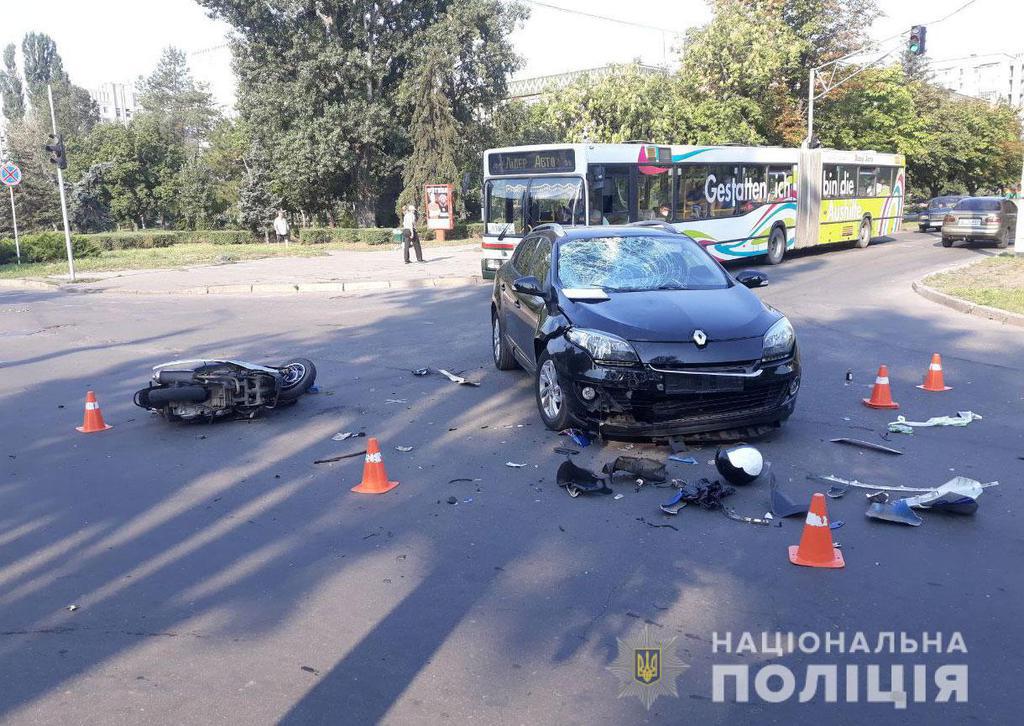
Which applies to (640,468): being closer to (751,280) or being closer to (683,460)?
(683,460)

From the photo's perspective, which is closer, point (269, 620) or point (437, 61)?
point (269, 620)

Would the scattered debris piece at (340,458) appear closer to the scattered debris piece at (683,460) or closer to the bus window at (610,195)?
the scattered debris piece at (683,460)

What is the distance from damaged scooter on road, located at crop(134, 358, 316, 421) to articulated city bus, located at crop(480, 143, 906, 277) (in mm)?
11014

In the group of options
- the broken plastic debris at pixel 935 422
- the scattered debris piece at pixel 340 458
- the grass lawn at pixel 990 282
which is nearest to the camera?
the scattered debris piece at pixel 340 458

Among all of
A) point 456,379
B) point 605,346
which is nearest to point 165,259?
point 456,379

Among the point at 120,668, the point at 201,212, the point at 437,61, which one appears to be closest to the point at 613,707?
the point at 120,668

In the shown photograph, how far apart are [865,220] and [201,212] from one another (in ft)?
140

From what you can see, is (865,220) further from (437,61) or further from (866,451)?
(866,451)

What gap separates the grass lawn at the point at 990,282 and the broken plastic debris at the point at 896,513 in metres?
10.1

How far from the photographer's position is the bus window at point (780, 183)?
76.9 feet

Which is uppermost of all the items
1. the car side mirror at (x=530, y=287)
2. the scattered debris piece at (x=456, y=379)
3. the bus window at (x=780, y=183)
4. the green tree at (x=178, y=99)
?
the green tree at (x=178, y=99)

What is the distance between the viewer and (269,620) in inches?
166

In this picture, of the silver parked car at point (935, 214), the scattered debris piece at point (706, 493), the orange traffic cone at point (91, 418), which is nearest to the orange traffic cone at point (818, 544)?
the scattered debris piece at point (706, 493)

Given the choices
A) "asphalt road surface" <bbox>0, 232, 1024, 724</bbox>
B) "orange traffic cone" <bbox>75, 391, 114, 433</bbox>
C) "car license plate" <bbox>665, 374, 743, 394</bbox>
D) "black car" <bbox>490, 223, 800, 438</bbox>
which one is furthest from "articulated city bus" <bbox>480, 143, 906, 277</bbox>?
"car license plate" <bbox>665, 374, 743, 394</bbox>
